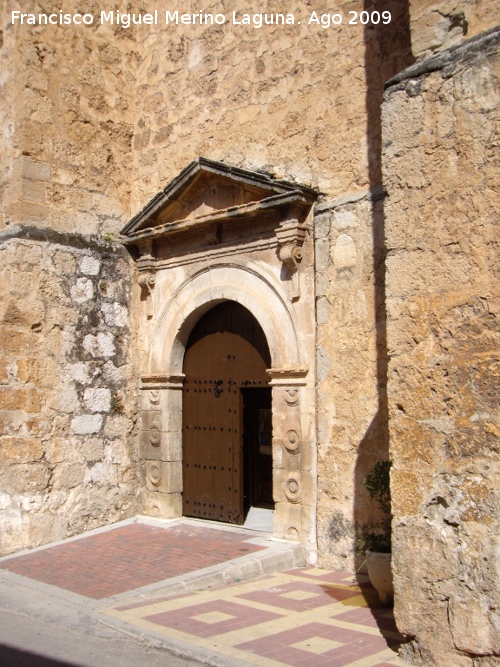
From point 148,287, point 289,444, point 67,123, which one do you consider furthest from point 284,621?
point 67,123

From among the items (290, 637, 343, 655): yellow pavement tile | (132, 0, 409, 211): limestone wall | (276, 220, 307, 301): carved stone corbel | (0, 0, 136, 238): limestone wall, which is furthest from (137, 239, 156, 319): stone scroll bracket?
(290, 637, 343, 655): yellow pavement tile

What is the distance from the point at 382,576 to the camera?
4.39m

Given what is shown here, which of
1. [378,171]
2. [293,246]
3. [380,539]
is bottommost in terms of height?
[380,539]

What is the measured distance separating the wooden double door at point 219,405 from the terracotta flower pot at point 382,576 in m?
2.15

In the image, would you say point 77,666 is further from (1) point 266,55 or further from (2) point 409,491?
(1) point 266,55

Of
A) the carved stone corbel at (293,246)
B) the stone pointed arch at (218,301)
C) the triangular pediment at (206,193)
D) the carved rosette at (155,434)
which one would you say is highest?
the triangular pediment at (206,193)

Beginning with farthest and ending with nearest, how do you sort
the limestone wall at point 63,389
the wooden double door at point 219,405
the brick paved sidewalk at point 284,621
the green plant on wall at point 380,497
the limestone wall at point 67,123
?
the limestone wall at point 67,123 < the wooden double door at point 219,405 < the limestone wall at point 63,389 < the green plant on wall at point 380,497 < the brick paved sidewalk at point 284,621

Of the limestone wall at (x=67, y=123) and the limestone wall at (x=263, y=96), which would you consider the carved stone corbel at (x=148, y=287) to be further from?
the limestone wall at (x=263, y=96)

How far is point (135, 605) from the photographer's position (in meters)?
4.46

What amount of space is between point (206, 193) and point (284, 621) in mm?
3946

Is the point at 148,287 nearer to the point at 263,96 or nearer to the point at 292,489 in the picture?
the point at 263,96

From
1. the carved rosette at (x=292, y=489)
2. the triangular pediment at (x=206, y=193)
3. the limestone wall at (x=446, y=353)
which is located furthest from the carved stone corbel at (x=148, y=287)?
the limestone wall at (x=446, y=353)

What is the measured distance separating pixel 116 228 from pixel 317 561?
393 cm

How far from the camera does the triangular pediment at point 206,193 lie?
5883 millimetres
